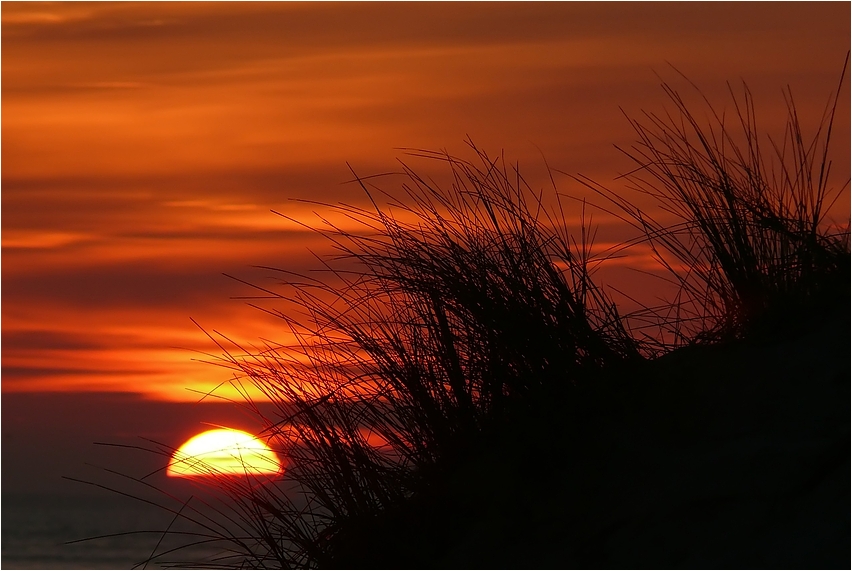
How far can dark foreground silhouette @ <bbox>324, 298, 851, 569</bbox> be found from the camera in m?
2.25

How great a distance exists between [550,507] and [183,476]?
1327 mm

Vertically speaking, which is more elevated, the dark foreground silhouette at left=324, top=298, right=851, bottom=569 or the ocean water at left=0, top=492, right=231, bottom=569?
the ocean water at left=0, top=492, right=231, bottom=569

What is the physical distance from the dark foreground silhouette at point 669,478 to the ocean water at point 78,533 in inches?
848

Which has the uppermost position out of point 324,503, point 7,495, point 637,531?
point 7,495

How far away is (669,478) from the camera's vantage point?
2500 millimetres

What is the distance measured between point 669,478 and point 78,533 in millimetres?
62460

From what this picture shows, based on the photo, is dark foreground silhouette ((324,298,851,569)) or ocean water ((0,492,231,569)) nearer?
dark foreground silhouette ((324,298,851,569))

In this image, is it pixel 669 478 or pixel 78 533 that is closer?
pixel 669 478

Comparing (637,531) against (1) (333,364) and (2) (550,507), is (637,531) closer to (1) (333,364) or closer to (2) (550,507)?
(2) (550,507)

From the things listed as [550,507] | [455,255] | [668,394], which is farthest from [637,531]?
[455,255]

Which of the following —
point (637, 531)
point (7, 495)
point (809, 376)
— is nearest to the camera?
point (637, 531)

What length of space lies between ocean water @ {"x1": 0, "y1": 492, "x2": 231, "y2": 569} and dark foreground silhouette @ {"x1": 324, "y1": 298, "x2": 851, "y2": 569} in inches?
848

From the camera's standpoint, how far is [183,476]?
3250mm

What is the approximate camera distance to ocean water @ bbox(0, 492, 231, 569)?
148ft
